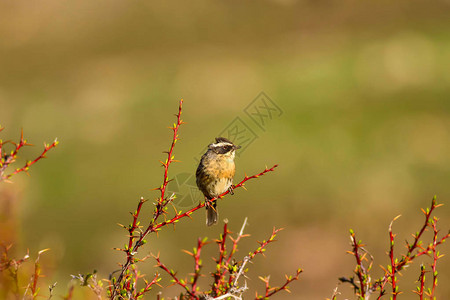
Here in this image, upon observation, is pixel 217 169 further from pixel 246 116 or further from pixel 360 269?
pixel 246 116

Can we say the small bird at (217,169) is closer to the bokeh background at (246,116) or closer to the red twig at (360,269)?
the bokeh background at (246,116)

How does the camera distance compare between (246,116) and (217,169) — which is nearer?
(217,169)

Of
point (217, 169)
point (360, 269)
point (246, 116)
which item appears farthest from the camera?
point (246, 116)

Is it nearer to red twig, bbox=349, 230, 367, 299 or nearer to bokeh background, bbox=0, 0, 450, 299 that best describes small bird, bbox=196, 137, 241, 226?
bokeh background, bbox=0, 0, 450, 299

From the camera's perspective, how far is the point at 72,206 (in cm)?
1321

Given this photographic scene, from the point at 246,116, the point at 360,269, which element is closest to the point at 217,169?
the point at 360,269

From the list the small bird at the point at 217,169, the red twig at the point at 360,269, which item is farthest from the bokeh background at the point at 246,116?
the red twig at the point at 360,269

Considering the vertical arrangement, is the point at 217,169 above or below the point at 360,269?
above

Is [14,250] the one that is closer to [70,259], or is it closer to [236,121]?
[70,259]

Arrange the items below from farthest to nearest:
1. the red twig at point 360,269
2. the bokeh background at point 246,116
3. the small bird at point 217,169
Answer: the bokeh background at point 246,116, the small bird at point 217,169, the red twig at point 360,269

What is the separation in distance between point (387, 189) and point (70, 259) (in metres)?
7.83

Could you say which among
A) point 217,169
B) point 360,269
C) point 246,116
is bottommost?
point 360,269

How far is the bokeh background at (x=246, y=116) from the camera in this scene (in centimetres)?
1202

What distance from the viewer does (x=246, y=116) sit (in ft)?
51.6
